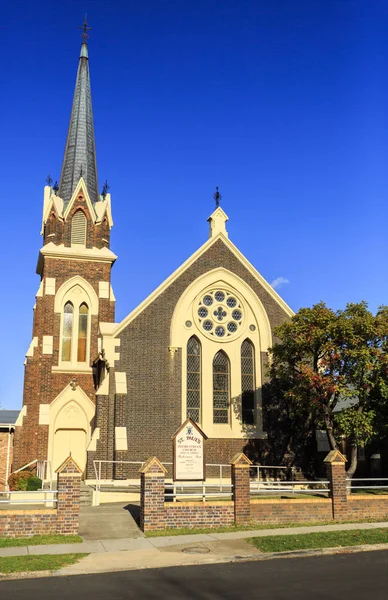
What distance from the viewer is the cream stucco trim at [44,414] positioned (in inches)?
1062

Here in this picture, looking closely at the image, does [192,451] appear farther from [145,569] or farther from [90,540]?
[145,569]

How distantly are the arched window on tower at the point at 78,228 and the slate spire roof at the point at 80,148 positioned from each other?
3.39ft

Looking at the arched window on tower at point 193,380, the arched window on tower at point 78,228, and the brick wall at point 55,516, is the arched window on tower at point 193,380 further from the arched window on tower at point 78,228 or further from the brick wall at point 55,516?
the brick wall at point 55,516

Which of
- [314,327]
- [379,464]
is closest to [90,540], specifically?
[314,327]

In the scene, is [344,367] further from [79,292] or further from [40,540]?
[79,292]

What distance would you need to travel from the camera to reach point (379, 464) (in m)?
29.9

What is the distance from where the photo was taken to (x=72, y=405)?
2872cm

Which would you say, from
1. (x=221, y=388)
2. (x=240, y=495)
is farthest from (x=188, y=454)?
(x=221, y=388)

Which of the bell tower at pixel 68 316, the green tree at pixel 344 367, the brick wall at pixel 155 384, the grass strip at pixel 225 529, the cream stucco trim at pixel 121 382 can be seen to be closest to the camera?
the grass strip at pixel 225 529

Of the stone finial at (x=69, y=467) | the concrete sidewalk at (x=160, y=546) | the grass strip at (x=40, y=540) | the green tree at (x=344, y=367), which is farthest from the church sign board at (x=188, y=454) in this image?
the green tree at (x=344, y=367)

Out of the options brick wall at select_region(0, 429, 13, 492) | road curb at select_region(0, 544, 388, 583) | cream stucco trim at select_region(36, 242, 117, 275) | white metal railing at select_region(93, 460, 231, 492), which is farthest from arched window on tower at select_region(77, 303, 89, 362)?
road curb at select_region(0, 544, 388, 583)

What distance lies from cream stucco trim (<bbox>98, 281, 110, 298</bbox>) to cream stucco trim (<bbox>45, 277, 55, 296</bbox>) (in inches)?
90.4

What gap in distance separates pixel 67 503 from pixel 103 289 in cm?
1655

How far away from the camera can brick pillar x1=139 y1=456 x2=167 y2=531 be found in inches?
623
